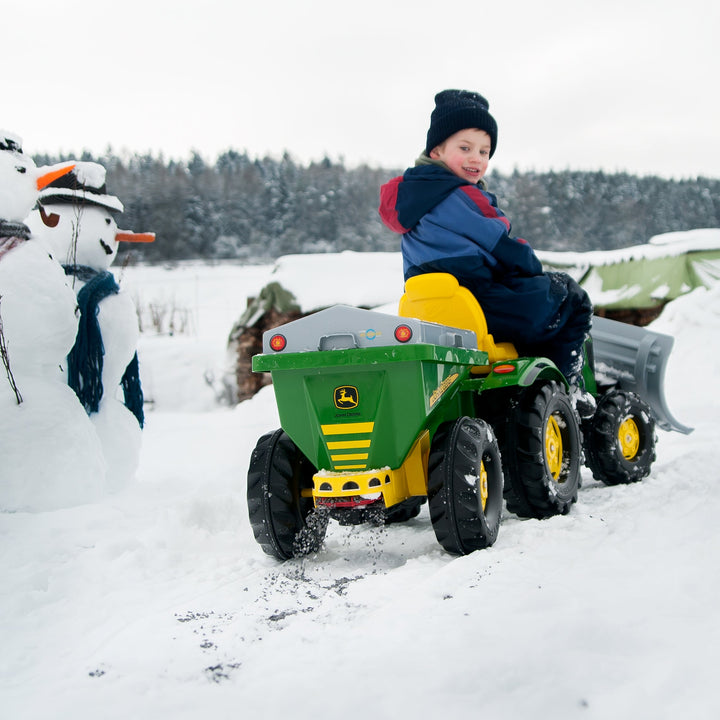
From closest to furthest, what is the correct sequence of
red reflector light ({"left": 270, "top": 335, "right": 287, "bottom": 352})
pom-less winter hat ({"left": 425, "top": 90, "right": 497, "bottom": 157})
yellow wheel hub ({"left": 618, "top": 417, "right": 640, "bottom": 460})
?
red reflector light ({"left": 270, "top": 335, "right": 287, "bottom": 352}), pom-less winter hat ({"left": 425, "top": 90, "right": 497, "bottom": 157}), yellow wheel hub ({"left": 618, "top": 417, "right": 640, "bottom": 460})

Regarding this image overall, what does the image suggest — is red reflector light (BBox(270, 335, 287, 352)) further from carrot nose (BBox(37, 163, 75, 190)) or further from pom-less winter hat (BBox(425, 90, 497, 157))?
carrot nose (BBox(37, 163, 75, 190))

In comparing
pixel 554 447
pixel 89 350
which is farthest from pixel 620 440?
pixel 89 350

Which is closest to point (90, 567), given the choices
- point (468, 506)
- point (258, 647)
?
point (258, 647)

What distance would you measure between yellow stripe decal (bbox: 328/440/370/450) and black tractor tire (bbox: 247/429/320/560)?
1.00 feet

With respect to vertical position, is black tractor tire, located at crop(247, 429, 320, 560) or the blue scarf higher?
the blue scarf

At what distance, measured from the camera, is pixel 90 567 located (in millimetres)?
3176

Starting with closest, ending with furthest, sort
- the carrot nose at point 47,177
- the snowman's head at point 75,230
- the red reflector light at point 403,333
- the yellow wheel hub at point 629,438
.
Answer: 1. the red reflector light at point 403,333
2. the carrot nose at point 47,177
3. the yellow wheel hub at point 629,438
4. the snowman's head at point 75,230

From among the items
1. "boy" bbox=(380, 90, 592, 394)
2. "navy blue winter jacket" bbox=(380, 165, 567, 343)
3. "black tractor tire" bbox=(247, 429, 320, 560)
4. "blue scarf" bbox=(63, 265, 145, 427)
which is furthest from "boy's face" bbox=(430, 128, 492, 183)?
"blue scarf" bbox=(63, 265, 145, 427)

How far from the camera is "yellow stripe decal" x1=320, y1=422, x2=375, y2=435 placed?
301 cm

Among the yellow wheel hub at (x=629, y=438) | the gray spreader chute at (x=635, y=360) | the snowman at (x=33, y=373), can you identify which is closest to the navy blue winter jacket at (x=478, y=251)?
the yellow wheel hub at (x=629, y=438)

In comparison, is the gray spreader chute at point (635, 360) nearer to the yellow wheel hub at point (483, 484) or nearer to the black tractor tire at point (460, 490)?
the yellow wheel hub at point (483, 484)

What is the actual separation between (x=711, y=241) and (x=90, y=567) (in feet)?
32.1

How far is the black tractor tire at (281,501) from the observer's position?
320 centimetres

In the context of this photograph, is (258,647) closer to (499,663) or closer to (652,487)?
(499,663)
